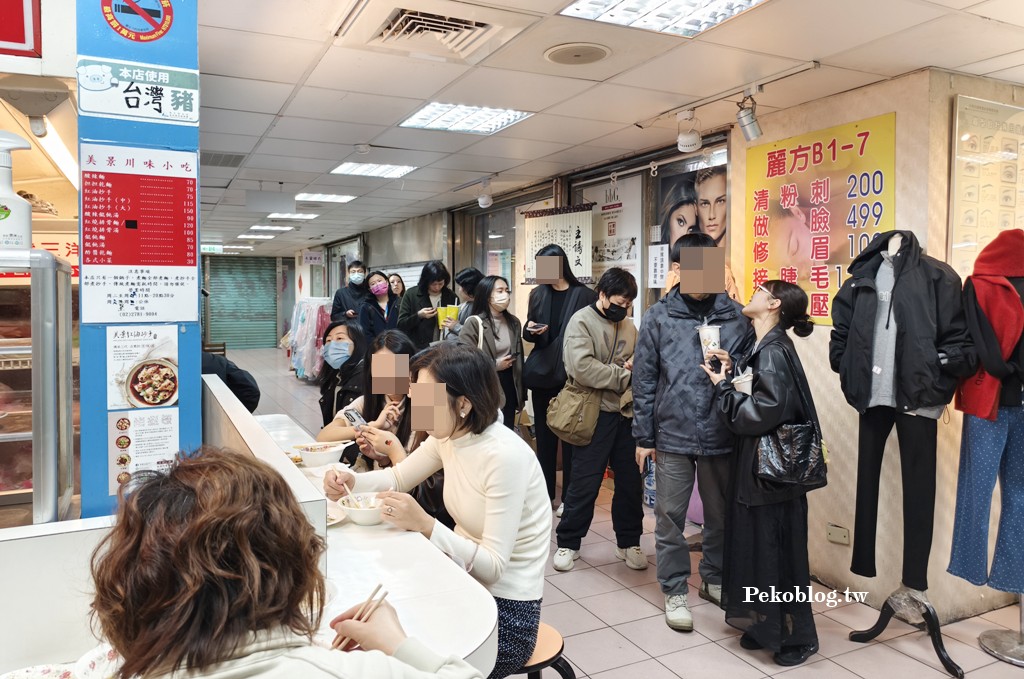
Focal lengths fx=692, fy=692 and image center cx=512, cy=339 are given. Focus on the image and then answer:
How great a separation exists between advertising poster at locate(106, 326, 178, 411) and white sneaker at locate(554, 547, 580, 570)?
266 cm

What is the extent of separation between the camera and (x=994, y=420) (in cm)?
308

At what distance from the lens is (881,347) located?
3207 mm

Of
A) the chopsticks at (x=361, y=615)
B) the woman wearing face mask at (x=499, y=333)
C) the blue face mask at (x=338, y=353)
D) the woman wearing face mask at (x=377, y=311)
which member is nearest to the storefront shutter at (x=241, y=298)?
the woman wearing face mask at (x=377, y=311)

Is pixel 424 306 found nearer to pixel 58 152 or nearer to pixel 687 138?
pixel 687 138

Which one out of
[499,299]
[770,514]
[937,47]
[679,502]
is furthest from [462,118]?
[770,514]

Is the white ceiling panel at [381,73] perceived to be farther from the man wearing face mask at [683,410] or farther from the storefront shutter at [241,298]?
the storefront shutter at [241,298]

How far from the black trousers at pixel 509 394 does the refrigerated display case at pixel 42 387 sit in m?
3.17

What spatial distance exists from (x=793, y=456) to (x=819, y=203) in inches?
65.9

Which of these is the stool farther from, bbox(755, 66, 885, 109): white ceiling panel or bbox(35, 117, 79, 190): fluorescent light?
bbox(755, 66, 885, 109): white ceiling panel

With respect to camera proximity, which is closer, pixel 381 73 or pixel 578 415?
pixel 381 73

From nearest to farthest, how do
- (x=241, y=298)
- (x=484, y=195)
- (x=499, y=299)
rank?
(x=499, y=299) < (x=484, y=195) < (x=241, y=298)

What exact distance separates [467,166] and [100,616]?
5.42m

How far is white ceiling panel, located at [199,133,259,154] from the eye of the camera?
16.2 feet

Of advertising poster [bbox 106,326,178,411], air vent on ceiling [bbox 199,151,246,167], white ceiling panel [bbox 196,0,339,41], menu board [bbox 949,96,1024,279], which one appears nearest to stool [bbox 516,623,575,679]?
advertising poster [bbox 106,326,178,411]
